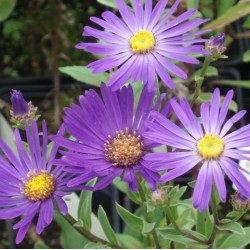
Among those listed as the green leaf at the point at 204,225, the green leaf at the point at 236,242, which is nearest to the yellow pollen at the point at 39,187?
the green leaf at the point at 204,225

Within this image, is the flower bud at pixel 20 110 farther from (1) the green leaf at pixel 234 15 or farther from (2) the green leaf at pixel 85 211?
(1) the green leaf at pixel 234 15

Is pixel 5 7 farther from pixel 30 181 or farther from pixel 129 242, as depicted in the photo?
pixel 30 181

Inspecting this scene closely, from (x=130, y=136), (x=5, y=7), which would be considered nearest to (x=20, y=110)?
(x=130, y=136)

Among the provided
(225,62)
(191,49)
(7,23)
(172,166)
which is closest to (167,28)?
(191,49)

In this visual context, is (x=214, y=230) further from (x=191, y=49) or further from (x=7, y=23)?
(x=7, y=23)

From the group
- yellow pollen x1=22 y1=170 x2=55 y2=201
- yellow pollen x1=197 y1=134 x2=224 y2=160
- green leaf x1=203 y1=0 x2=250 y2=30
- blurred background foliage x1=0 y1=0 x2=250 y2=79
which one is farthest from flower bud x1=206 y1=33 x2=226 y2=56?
blurred background foliage x1=0 y1=0 x2=250 y2=79

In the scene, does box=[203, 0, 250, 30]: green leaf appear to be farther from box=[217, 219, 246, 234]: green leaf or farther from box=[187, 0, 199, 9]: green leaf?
box=[217, 219, 246, 234]: green leaf
